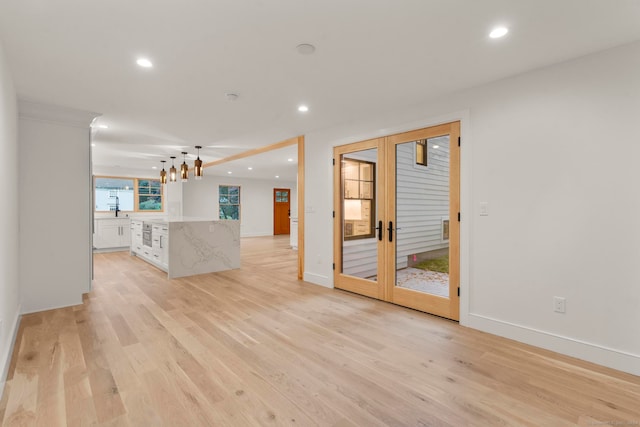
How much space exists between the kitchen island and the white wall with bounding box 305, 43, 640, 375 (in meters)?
4.12

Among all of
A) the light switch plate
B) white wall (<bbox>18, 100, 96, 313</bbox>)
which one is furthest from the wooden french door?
white wall (<bbox>18, 100, 96, 313</bbox>)

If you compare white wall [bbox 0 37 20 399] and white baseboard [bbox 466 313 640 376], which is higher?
white wall [bbox 0 37 20 399]

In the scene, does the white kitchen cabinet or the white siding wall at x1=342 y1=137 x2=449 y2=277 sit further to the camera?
the white kitchen cabinet

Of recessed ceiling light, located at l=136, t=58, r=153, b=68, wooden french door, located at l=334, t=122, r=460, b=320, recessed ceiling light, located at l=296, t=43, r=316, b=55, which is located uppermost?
recessed ceiling light, located at l=296, t=43, r=316, b=55

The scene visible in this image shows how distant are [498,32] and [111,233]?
9.21m

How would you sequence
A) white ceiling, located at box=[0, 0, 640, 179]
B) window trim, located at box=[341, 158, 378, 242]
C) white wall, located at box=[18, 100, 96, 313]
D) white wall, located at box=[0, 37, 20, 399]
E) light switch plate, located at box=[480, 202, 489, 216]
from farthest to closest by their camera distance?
window trim, located at box=[341, 158, 378, 242] → white wall, located at box=[18, 100, 96, 313] → light switch plate, located at box=[480, 202, 489, 216] → white wall, located at box=[0, 37, 20, 399] → white ceiling, located at box=[0, 0, 640, 179]

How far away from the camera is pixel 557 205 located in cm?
255

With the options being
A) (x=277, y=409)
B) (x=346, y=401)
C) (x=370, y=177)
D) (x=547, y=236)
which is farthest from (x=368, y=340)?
(x=370, y=177)

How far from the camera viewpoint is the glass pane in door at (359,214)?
3.98m

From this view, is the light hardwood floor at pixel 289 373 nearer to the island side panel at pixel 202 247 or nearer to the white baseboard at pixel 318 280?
the white baseboard at pixel 318 280

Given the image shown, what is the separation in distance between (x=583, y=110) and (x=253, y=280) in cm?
457

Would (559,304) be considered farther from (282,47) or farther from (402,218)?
(282,47)

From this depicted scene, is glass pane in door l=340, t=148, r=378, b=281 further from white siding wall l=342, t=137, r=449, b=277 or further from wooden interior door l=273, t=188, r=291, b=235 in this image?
wooden interior door l=273, t=188, r=291, b=235

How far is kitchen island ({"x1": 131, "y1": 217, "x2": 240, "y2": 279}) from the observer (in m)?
5.13
